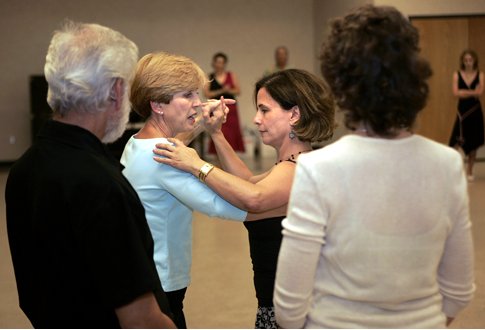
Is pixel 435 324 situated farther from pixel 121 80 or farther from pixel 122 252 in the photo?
pixel 121 80

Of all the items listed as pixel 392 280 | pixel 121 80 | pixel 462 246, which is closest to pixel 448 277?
pixel 462 246

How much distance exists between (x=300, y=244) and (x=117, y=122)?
1.82 ft

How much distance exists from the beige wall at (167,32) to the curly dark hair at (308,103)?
11503 millimetres

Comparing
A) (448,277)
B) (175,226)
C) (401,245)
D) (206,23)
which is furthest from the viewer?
(206,23)

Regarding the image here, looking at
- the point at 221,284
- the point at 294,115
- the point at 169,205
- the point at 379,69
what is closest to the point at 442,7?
the point at 221,284

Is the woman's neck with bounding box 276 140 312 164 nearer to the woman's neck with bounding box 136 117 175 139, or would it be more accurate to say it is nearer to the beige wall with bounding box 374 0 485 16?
the woman's neck with bounding box 136 117 175 139

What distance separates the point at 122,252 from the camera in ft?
5.17

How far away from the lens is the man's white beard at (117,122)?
1.75 meters

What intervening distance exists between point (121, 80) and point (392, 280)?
759 mm

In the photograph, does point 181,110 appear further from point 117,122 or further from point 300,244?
point 300,244

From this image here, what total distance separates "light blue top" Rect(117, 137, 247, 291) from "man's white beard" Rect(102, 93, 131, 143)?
473 millimetres

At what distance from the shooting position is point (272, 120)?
243 centimetres

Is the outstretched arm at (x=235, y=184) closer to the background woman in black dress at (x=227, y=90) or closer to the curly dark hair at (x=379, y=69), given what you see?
the curly dark hair at (x=379, y=69)

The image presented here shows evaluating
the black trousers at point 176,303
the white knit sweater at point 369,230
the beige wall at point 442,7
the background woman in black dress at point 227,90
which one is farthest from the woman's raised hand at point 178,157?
the beige wall at point 442,7
